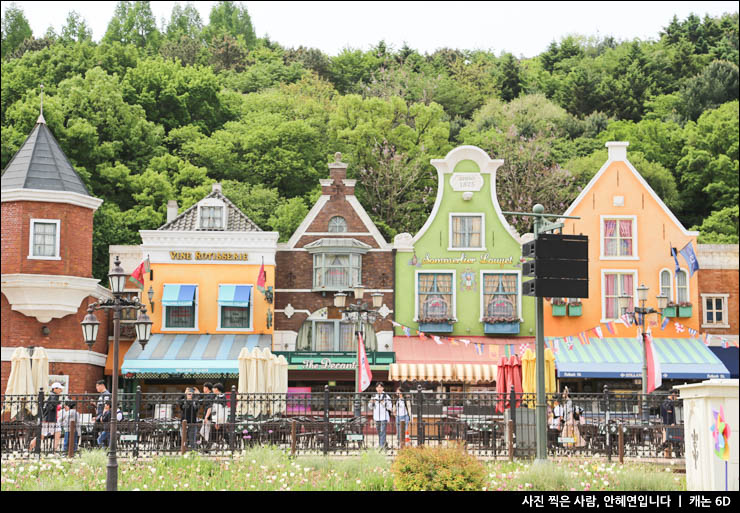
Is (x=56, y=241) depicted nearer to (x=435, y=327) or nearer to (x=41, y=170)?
(x=41, y=170)

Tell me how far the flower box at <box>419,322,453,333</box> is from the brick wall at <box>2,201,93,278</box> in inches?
527

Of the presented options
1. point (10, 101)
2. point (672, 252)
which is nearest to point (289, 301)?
point (672, 252)

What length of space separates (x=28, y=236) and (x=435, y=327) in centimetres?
1619

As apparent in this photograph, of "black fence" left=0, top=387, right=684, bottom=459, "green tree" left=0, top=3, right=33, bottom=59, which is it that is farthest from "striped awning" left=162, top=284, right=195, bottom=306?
"green tree" left=0, top=3, right=33, bottom=59

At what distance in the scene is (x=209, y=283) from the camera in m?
38.9

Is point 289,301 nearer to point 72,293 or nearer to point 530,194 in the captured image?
point 72,293

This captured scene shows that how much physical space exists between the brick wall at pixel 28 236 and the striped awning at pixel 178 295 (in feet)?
10.1

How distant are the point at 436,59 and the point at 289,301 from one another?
37110 millimetres

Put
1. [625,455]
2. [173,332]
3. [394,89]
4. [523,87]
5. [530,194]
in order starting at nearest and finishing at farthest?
[625,455] → [173,332] → [530,194] → [394,89] → [523,87]

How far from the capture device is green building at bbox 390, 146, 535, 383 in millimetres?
38844

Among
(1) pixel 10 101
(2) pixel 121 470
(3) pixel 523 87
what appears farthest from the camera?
(3) pixel 523 87

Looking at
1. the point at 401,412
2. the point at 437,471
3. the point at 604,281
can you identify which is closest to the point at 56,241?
the point at 401,412

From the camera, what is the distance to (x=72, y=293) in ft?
118

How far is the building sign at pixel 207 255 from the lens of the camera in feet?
127
